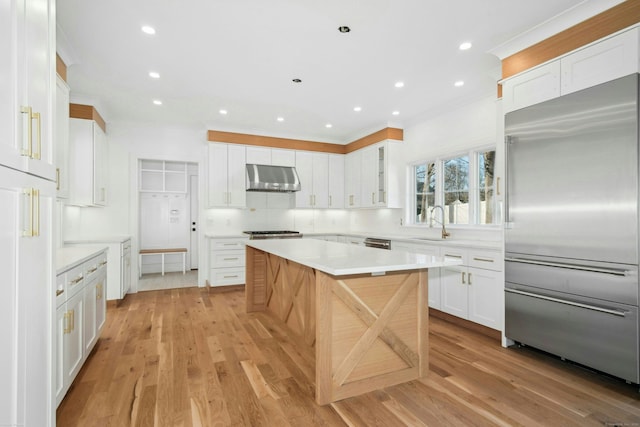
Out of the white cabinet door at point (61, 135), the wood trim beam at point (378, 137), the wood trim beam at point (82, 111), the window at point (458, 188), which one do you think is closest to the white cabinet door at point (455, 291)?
the window at point (458, 188)

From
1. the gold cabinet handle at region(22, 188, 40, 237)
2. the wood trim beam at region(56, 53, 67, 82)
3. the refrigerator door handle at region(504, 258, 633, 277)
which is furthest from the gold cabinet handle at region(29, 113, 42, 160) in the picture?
the refrigerator door handle at region(504, 258, 633, 277)

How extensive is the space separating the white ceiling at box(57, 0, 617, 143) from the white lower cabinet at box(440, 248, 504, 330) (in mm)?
1997

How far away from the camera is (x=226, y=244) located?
5.21 meters

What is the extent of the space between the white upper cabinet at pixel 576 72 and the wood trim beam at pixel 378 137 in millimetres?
2365

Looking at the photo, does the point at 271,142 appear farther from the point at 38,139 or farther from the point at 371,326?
the point at 38,139

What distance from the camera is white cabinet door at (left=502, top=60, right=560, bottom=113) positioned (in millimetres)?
2580

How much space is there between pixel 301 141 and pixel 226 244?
240cm

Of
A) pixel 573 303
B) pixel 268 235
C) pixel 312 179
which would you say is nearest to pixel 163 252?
pixel 268 235

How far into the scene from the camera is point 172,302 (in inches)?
179

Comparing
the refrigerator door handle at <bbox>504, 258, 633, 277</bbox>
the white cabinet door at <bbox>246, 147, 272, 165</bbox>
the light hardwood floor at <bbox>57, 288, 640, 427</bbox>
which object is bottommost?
the light hardwood floor at <bbox>57, 288, 640, 427</bbox>

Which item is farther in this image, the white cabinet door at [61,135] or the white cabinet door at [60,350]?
the white cabinet door at [61,135]

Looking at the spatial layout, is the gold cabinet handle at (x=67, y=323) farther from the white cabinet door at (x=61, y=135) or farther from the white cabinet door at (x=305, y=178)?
the white cabinet door at (x=305, y=178)

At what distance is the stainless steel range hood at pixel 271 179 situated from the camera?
5.37 metres

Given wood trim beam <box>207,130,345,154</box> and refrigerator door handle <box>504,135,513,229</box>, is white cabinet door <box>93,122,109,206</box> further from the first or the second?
refrigerator door handle <box>504,135,513,229</box>
